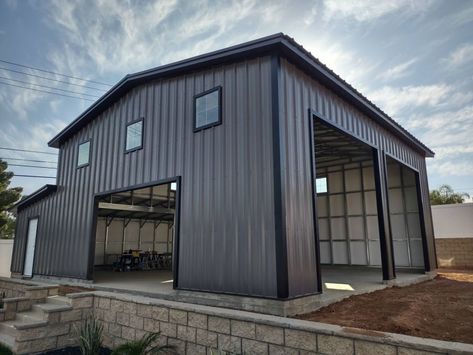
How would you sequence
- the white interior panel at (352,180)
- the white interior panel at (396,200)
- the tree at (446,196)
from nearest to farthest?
1. the white interior panel at (396,200)
2. the white interior panel at (352,180)
3. the tree at (446,196)

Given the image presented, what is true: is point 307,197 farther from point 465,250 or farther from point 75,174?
point 465,250

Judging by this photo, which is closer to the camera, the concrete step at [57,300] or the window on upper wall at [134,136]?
the concrete step at [57,300]

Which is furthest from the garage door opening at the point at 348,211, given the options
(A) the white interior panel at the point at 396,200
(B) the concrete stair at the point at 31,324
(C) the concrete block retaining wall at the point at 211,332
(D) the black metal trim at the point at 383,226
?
(B) the concrete stair at the point at 31,324

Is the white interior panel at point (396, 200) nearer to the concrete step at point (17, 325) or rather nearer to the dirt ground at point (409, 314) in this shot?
the dirt ground at point (409, 314)

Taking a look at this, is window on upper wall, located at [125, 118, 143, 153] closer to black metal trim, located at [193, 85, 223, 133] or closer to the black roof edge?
black metal trim, located at [193, 85, 223, 133]

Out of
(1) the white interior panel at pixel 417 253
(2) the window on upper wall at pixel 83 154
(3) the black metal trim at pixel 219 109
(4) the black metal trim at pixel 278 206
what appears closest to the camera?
(4) the black metal trim at pixel 278 206

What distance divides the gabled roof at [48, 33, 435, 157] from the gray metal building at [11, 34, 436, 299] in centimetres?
3

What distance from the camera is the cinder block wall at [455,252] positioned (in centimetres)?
1603

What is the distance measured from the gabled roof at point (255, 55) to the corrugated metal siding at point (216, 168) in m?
0.23

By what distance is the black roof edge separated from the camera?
40.9 feet

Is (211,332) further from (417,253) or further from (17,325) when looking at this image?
(417,253)

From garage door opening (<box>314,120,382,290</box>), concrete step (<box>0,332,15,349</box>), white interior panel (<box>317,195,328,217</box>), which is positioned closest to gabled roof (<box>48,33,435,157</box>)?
garage door opening (<box>314,120,382,290</box>)

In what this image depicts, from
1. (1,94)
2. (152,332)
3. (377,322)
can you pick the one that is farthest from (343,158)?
(1,94)

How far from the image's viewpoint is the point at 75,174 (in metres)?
11.6
